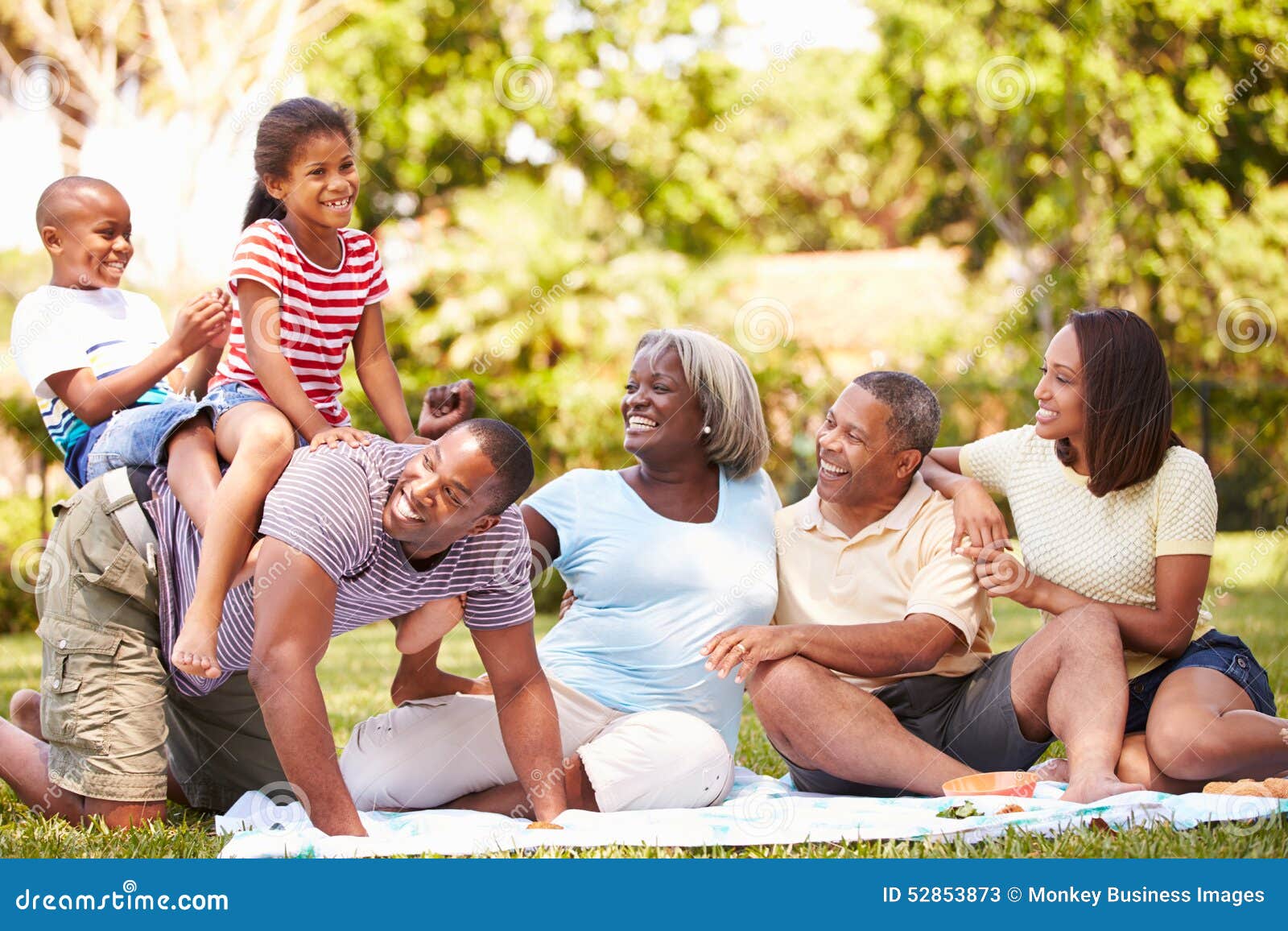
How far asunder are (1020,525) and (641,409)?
47.3 inches

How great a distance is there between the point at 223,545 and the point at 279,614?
340mm

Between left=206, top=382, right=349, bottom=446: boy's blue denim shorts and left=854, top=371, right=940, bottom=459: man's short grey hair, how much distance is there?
67.4 inches

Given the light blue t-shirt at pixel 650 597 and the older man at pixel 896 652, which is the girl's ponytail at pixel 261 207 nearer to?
the light blue t-shirt at pixel 650 597

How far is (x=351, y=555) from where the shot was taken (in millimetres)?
3256

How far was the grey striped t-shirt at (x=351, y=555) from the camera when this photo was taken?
10.6 ft

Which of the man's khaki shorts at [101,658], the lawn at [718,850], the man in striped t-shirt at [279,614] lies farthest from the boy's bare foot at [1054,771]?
the man's khaki shorts at [101,658]

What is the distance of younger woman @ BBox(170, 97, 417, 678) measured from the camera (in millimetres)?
3395

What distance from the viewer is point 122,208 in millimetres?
4297

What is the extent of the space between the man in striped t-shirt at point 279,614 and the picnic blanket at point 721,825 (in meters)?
0.15

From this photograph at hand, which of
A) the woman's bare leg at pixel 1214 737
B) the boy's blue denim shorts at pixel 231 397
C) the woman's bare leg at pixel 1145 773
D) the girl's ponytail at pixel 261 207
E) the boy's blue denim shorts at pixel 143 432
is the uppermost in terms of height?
A: the girl's ponytail at pixel 261 207

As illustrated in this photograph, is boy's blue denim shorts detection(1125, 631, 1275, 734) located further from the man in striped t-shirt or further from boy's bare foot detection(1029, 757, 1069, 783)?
the man in striped t-shirt

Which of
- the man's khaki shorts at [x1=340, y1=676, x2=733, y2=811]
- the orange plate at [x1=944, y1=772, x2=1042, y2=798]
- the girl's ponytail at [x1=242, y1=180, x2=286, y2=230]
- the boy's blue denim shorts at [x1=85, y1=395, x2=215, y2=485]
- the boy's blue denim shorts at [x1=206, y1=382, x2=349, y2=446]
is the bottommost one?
the man's khaki shorts at [x1=340, y1=676, x2=733, y2=811]

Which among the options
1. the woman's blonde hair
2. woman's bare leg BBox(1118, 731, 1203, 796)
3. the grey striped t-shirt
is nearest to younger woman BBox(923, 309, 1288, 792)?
woman's bare leg BBox(1118, 731, 1203, 796)
